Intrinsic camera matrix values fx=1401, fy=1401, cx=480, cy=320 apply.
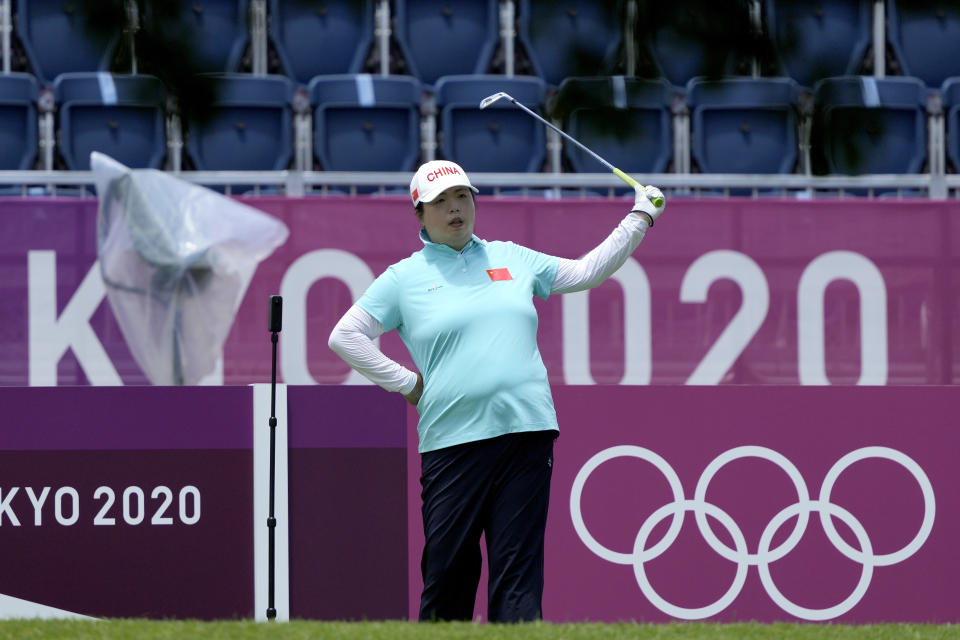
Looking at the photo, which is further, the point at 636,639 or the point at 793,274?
the point at 793,274

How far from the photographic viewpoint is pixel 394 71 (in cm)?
833

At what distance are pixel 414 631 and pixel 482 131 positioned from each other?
16.4ft

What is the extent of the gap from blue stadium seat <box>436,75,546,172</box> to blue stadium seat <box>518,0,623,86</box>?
4.53 metres

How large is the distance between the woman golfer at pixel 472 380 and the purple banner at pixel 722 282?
2.98 meters

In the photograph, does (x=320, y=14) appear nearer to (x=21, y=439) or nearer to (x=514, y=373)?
(x=514, y=373)

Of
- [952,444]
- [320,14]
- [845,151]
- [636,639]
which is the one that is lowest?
[636,639]

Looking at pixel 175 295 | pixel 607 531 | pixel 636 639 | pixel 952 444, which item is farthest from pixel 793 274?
pixel 636 639

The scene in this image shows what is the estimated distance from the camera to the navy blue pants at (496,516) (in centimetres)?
343

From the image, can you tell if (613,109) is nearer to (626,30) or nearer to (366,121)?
(626,30)

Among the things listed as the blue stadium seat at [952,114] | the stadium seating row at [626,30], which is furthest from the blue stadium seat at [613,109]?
the blue stadium seat at [952,114]

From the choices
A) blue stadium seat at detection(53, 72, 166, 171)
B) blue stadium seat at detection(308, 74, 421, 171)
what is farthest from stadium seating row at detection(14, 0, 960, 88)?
blue stadium seat at detection(308, 74, 421, 171)

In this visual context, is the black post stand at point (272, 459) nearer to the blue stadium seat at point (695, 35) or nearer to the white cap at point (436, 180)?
the white cap at point (436, 180)

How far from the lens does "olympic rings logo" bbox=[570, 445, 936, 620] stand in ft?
15.5

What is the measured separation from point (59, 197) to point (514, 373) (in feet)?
12.4
